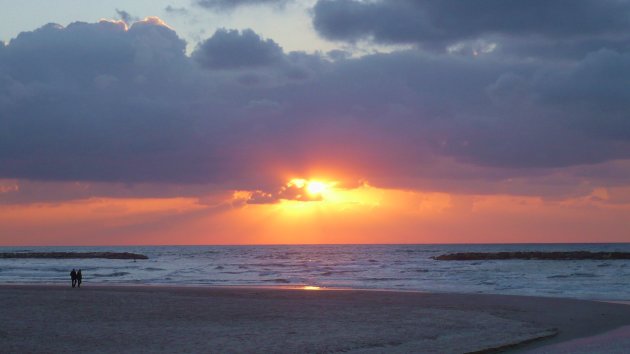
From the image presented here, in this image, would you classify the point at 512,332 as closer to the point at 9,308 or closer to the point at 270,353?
the point at 270,353

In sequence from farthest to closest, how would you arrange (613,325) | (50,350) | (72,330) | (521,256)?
(521,256) < (613,325) < (72,330) < (50,350)

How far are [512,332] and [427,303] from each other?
10878 millimetres

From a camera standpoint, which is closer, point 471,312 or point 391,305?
point 471,312

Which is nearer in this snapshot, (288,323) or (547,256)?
(288,323)

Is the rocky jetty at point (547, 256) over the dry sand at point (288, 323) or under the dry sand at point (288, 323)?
over

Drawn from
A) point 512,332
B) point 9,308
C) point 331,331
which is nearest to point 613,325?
point 512,332

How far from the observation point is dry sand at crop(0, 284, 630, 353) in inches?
734

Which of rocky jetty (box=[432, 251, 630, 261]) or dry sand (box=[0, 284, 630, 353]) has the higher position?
rocky jetty (box=[432, 251, 630, 261])

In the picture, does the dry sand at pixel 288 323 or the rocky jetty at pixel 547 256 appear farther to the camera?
the rocky jetty at pixel 547 256

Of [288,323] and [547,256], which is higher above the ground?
[547,256]

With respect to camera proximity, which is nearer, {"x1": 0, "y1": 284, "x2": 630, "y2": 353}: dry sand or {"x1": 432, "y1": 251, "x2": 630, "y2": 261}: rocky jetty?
{"x1": 0, "y1": 284, "x2": 630, "y2": 353}: dry sand

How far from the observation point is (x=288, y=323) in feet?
77.8

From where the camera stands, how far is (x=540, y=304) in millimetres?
32969

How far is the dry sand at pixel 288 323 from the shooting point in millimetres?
18641
